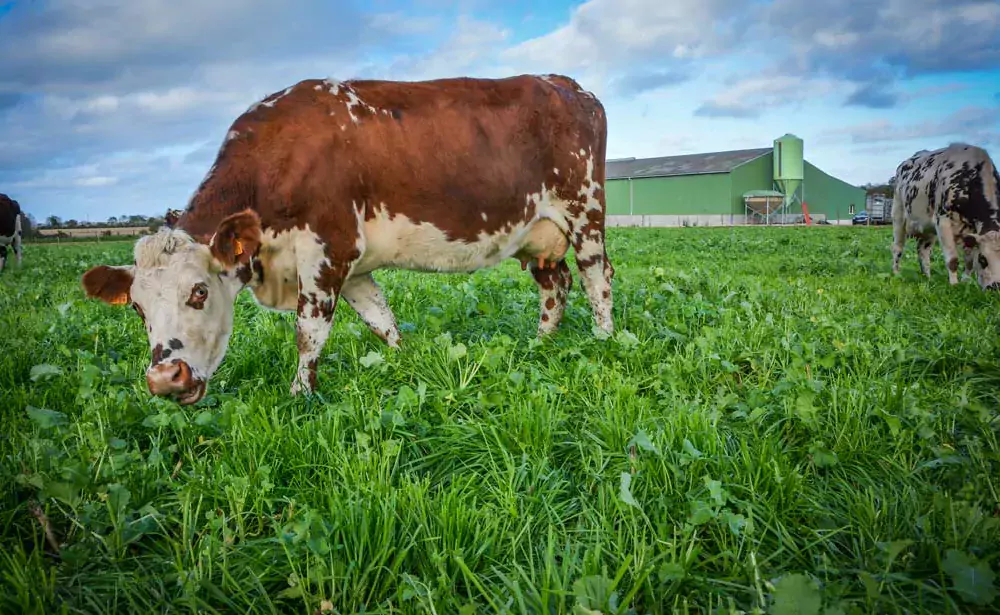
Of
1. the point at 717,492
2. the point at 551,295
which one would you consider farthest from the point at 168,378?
the point at 551,295

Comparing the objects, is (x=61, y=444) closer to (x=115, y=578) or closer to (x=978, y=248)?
(x=115, y=578)

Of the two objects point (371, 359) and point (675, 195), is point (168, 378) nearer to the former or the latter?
point (371, 359)

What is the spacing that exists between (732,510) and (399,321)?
12.7 ft

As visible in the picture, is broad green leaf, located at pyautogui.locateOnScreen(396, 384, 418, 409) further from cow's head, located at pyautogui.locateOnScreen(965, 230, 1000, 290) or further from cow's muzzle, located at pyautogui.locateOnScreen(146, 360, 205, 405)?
cow's head, located at pyautogui.locateOnScreen(965, 230, 1000, 290)

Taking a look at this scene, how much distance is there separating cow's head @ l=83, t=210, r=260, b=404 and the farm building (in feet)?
150

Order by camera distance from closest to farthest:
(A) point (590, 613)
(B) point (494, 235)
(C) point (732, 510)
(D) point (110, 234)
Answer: (A) point (590, 613) < (C) point (732, 510) < (B) point (494, 235) < (D) point (110, 234)

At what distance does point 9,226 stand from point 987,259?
742 inches

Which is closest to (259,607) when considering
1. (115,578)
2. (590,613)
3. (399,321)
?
(115,578)

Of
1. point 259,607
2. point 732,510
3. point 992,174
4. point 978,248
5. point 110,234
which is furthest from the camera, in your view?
point 110,234

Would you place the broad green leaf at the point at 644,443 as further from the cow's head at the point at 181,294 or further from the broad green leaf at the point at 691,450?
the cow's head at the point at 181,294

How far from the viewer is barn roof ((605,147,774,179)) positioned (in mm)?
49050

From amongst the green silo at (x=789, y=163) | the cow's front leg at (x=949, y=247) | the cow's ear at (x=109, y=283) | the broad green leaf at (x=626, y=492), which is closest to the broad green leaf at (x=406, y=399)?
the broad green leaf at (x=626, y=492)

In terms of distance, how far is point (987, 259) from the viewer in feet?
24.8

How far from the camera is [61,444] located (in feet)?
9.55
